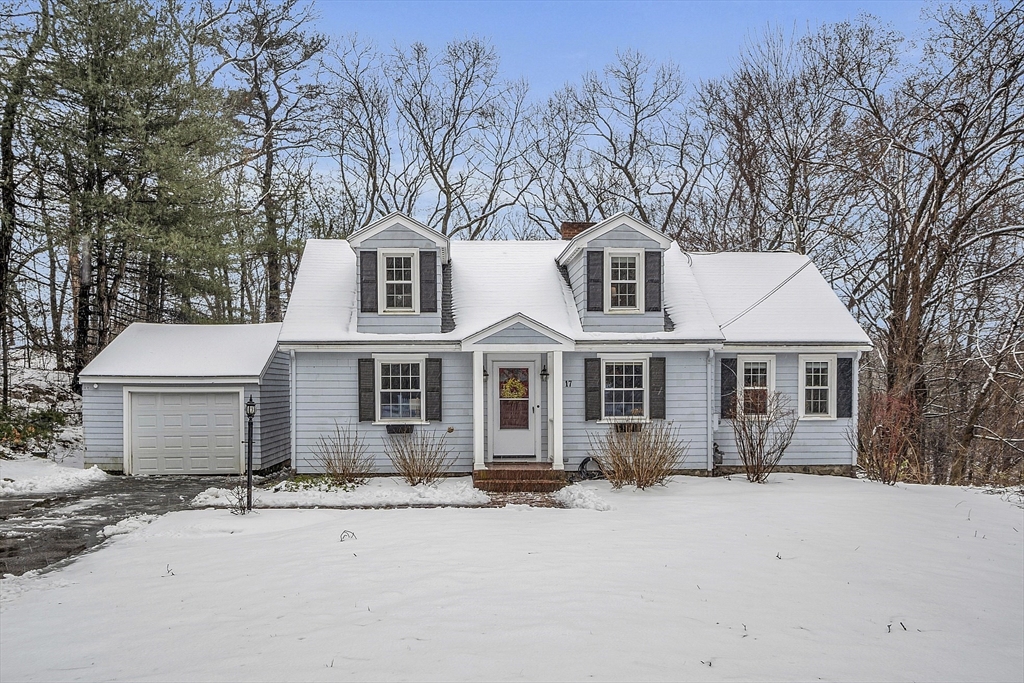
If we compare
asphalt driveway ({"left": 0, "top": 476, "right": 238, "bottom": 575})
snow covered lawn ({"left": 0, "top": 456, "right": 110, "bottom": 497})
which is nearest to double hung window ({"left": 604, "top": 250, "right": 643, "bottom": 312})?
asphalt driveway ({"left": 0, "top": 476, "right": 238, "bottom": 575})

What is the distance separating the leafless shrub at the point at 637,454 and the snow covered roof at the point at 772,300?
257cm

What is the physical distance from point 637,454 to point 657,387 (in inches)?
79.6

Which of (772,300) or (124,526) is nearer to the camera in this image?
(124,526)

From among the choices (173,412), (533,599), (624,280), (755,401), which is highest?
(624,280)

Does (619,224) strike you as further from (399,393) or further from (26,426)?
(26,426)

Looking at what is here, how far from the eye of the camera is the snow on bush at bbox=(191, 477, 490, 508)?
10.2m

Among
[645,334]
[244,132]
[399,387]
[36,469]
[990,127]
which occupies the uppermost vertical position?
[244,132]

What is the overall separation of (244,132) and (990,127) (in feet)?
73.2

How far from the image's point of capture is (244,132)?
886 inches

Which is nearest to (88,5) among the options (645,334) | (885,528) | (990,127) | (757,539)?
(645,334)

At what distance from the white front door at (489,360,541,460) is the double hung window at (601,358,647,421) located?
4.59 ft

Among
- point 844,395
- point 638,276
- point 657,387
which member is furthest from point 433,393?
point 844,395

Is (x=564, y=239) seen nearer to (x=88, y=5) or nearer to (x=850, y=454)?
(x=850, y=454)

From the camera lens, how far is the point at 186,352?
46.6ft
